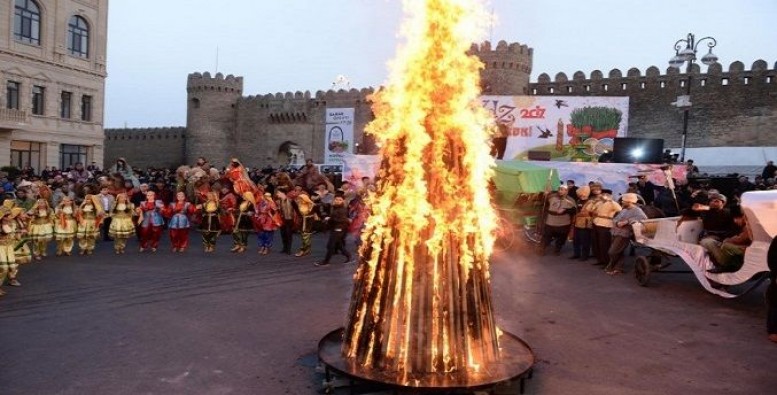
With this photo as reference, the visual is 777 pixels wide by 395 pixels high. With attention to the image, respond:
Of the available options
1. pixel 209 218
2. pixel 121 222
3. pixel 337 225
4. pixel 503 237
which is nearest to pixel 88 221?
pixel 121 222

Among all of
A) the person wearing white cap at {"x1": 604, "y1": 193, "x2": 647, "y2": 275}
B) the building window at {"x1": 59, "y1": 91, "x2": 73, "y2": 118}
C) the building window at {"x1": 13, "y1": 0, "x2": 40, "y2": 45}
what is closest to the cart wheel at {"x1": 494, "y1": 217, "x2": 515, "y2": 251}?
the person wearing white cap at {"x1": 604, "y1": 193, "x2": 647, "y2": 275}

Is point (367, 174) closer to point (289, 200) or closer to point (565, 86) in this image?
point (289, 200)

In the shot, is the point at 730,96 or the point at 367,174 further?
the point at 730,96

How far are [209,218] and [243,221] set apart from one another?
2.39 ft

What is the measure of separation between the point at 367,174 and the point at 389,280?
15.2 m

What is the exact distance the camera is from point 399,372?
4938 millimetres

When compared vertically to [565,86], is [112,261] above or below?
below

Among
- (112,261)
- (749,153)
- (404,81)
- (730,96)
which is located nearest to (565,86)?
(730,96)

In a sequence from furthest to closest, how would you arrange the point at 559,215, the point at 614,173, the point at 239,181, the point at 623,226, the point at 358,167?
the point at 358,167, the point at 614,173, the point at 239,181, the point at 559,215, the point at 623,226

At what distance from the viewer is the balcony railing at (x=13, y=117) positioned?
98.2ft

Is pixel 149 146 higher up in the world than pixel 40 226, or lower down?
higher up

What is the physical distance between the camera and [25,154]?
32.4m

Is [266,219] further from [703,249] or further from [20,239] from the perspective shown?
[703,249]

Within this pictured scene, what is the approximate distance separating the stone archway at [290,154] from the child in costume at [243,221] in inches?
1422
